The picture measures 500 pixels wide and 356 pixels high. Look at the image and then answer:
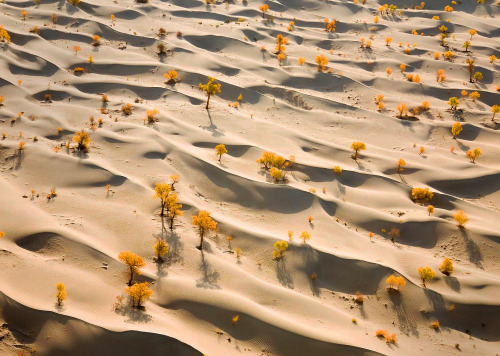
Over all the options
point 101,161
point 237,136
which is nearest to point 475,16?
point 237,136

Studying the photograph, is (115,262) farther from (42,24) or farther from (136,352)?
(42,24)

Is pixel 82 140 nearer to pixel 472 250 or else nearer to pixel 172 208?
pixel 172 208

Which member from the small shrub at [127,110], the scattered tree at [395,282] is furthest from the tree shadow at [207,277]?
the small shrub at [127,110]

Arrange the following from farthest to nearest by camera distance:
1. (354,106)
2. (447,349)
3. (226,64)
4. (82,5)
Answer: (82,5), (226,64), (354,106), (447,349)

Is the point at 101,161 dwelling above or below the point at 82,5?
below

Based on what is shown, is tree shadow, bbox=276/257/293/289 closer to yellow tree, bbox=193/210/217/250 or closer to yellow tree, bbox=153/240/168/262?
yellow tree, bbox=193/210/217/250

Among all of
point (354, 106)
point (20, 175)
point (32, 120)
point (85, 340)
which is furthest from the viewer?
point (354, 106)

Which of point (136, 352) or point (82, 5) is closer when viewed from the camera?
point (136, 352)

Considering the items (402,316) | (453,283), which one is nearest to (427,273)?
(453,283)

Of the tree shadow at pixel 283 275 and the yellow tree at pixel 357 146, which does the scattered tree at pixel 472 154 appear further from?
the tree shadow at pixel 283 275
